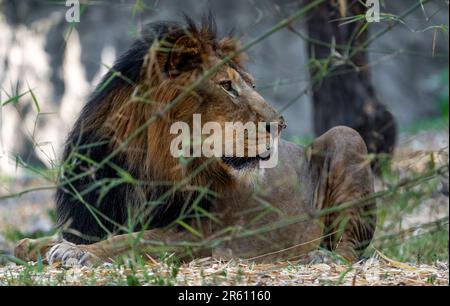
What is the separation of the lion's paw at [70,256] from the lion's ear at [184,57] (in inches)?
38.9

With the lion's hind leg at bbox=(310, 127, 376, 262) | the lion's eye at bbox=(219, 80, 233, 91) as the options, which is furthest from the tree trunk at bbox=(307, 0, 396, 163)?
the lion's eye at bbox=(219, 80, 233, 91)

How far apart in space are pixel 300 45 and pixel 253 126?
37.9 ft

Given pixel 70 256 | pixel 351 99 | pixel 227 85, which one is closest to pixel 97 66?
pixel 351 99

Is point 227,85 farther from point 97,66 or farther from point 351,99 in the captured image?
point 97,66

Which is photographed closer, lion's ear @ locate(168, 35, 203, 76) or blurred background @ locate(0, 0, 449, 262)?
lion's ear @ locate(168, 35, 203, 76)

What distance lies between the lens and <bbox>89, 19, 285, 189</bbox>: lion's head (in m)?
4.23

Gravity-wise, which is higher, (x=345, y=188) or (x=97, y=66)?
(x=97, y=66)

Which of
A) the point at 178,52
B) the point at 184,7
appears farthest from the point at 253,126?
the point at 184,7

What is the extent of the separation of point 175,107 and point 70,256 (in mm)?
887

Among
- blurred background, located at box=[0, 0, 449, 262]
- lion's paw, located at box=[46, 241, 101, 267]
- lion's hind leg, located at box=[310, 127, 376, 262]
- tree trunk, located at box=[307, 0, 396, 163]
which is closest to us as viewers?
lion's paw, located at box=[46, 241, 101, 267]

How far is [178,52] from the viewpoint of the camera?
427cm

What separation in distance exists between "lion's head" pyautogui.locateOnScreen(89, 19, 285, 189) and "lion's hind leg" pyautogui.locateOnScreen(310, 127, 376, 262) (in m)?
0.68

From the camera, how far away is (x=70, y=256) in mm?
3955

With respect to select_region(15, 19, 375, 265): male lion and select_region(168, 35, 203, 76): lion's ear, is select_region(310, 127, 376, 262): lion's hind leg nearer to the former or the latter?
select_region(15, 19, 375, 265): male lion
